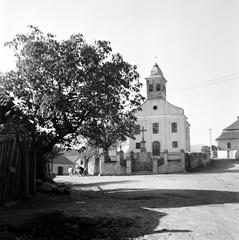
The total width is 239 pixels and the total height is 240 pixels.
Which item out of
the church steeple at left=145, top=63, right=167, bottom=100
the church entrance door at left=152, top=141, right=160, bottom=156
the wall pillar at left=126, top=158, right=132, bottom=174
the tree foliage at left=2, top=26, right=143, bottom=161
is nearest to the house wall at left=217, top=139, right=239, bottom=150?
the church steeple at left=145, top=63, right=167, bottom=100

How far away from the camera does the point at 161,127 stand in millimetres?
65000

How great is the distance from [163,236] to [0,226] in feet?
11.8

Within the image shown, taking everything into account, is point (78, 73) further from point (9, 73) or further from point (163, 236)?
point (163, 236)

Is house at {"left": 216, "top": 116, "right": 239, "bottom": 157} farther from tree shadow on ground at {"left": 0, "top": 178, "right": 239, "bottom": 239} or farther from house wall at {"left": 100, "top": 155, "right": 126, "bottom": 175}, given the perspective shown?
tree shadow on ground at {"left": 0, "top": 178, "right": 239, "bottom": 239}

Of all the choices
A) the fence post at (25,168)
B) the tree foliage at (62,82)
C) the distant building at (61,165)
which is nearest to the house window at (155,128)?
the distant building at (61,165)

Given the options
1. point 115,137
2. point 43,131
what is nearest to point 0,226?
point 43,131

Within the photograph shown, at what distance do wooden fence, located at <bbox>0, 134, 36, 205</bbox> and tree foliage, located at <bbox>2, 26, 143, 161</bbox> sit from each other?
8.97 ft

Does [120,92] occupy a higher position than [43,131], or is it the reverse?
[120,92]

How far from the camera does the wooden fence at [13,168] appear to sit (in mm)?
13586

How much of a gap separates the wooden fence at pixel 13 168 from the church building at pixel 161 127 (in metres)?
47.7

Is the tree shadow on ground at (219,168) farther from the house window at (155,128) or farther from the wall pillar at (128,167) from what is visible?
the house window at (155,128)

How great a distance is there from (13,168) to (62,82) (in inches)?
245

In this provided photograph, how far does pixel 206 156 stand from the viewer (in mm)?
51125

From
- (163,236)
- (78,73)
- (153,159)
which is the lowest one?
(163,236)
